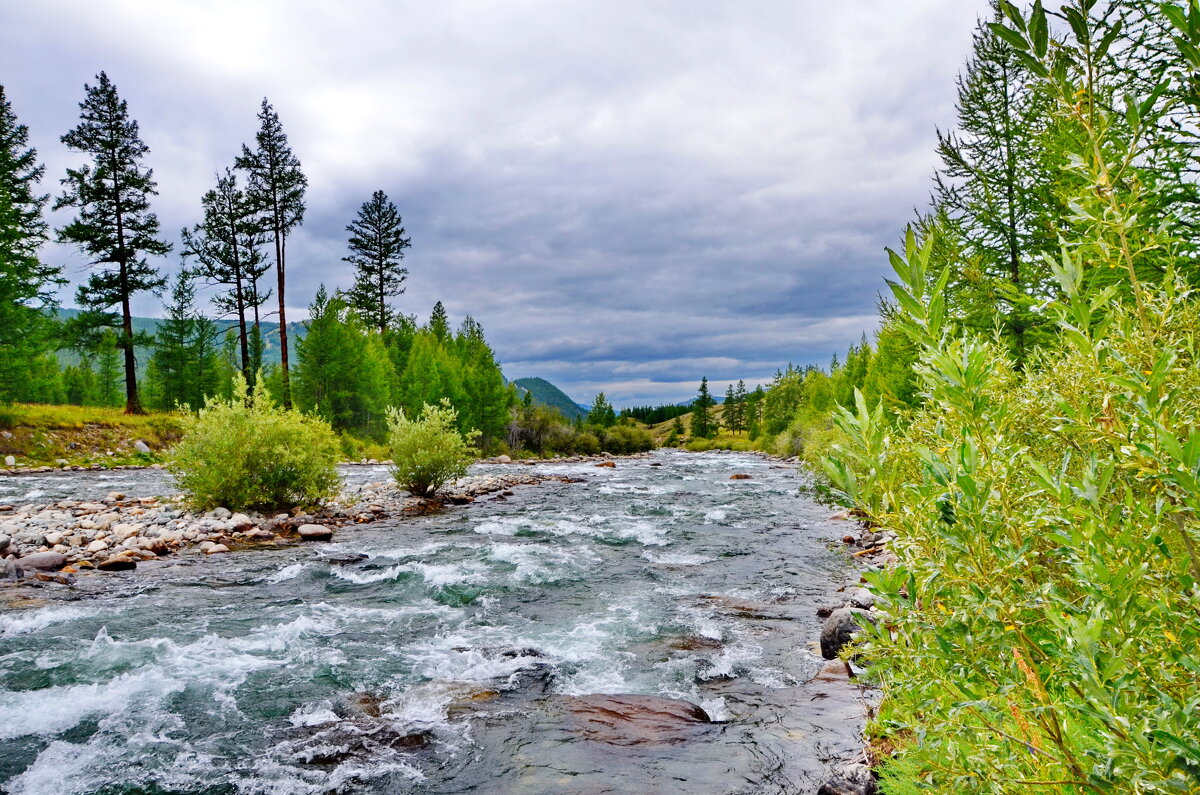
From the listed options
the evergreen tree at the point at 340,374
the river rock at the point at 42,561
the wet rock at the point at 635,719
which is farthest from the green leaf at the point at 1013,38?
the evergreen tree at the point at 340,374

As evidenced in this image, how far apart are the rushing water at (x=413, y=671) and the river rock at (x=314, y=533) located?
74cm

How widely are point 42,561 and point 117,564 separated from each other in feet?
3.36

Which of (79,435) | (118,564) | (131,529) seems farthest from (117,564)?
(79,435)

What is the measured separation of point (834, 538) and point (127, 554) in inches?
598

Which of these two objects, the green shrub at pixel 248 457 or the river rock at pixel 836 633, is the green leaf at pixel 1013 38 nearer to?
the river rock at pixel 836 633

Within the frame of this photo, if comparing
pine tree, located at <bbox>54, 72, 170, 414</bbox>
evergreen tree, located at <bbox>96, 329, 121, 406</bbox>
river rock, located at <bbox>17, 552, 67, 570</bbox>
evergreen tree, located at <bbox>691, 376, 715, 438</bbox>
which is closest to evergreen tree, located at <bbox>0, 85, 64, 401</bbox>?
pine tree, located at <bbox>54, 72, 170, 414</bbox>

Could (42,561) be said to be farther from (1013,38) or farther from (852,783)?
(1013,38)

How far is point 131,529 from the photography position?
41.8 ft

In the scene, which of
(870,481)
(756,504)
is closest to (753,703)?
(870,481)

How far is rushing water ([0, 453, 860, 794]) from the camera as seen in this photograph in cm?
521

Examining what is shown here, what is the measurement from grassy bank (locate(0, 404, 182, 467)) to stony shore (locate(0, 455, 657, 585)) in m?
9.14

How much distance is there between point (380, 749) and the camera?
555cm

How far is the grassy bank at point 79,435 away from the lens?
23.1 metres

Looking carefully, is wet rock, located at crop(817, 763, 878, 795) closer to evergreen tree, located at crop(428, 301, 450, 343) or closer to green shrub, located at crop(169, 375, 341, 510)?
green shrub, located at crop(169, 375, 341, 510)
